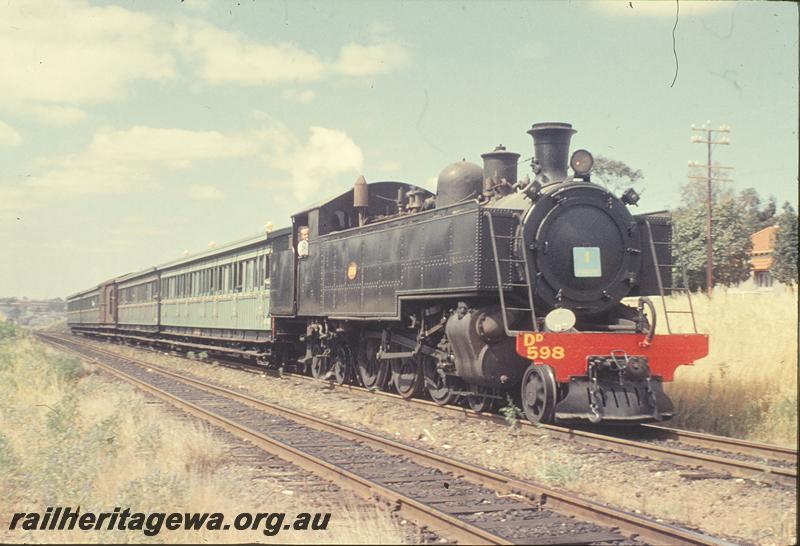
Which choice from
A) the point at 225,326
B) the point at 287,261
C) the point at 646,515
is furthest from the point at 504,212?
the point at 225,326

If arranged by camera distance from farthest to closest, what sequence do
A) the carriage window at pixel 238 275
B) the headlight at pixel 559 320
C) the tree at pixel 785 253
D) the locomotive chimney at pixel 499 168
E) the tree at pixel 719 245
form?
the tree at pixel 719 245 → the tree at pixel 785 253 → the carriage window at pixel 238 275 → the locomotive chimney at pixel 499 168 → the headlight at pixel 559 320

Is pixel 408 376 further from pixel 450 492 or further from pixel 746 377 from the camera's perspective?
pixel 450 492

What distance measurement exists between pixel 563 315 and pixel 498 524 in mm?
4179

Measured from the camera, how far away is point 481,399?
1108cm

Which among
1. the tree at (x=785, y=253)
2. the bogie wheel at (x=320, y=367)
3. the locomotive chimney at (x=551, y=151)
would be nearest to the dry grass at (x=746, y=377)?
the locomotive chimney at (x=551, y=151)

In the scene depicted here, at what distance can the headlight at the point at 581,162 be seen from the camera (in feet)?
33.8

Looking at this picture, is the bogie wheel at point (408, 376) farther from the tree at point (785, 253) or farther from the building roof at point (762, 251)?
the building roof at point (762, 251)

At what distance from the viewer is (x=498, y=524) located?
18.5 ft

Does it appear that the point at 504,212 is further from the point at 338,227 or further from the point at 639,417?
the point at 338,227

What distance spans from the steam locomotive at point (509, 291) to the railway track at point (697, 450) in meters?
0.25

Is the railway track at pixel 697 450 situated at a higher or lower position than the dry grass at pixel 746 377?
lower

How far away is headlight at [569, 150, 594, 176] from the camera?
33.8 feet

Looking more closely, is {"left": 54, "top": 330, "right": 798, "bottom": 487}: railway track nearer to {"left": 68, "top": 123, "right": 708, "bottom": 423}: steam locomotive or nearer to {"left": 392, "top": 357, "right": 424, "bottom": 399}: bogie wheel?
{"left": 68, "top": 123, "right": 708, "bottom": 423}: steam locomotive

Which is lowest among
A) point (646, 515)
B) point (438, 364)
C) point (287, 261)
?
point (646, 515)
